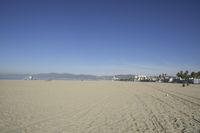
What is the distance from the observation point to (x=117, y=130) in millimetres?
6559

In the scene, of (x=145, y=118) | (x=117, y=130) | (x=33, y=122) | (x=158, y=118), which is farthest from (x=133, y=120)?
Answer: (x=33, y=122)

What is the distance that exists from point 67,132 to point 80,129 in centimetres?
51

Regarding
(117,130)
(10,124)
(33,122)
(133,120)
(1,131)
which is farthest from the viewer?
(133,120)

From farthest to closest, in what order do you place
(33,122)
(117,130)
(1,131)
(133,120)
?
(133,120)
(33,122)
(117,130)
(1,131)

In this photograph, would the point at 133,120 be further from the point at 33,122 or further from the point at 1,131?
the point at 1,131

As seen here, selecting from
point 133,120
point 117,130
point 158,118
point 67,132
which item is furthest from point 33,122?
point 158,118

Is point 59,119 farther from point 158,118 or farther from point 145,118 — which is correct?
point 158,118

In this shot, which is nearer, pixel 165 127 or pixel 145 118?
pixel 165 127

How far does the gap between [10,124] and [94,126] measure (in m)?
Result: 2.98

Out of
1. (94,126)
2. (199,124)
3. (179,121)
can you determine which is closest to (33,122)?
(94,126)

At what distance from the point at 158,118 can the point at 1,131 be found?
604cm

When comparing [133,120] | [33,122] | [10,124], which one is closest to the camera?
[10,124]

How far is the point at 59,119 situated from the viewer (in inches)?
318

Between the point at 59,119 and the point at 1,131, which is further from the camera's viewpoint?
the point at 59,119
